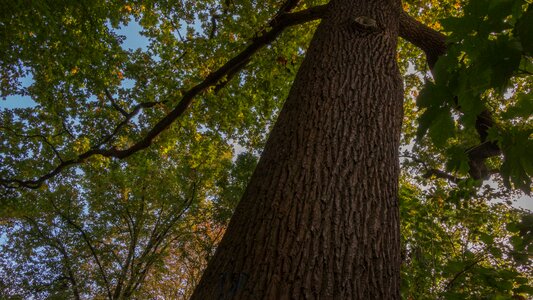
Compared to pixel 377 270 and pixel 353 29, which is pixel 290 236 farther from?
pixel 353 29

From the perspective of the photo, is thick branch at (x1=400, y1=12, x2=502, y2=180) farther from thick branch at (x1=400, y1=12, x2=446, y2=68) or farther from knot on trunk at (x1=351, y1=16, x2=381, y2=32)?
knot on trunk at (x1=351, y1=16, x2=381, y2=32)

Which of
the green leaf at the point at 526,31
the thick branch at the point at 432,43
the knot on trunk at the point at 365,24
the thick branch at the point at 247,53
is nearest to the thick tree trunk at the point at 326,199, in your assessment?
the knot on trunk at the point at 365,24

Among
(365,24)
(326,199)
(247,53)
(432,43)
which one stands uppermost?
(247,53)

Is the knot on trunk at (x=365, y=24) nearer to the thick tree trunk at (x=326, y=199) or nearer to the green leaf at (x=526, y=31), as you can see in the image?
the thick tree trunk at (x=326, y=199)

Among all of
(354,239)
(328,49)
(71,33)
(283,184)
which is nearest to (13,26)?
(71,33)

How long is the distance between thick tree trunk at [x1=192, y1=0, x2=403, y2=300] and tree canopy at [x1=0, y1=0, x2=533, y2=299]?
0.37 m

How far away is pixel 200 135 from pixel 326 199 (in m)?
7.74

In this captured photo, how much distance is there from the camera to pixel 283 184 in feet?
5.17

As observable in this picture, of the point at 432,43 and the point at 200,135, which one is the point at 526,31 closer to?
the point at 432,43

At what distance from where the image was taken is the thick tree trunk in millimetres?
1235

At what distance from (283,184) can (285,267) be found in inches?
17.9

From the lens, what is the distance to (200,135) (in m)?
8.87

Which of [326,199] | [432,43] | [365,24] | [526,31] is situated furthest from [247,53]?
[526,31]

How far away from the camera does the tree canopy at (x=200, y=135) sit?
1.22m
